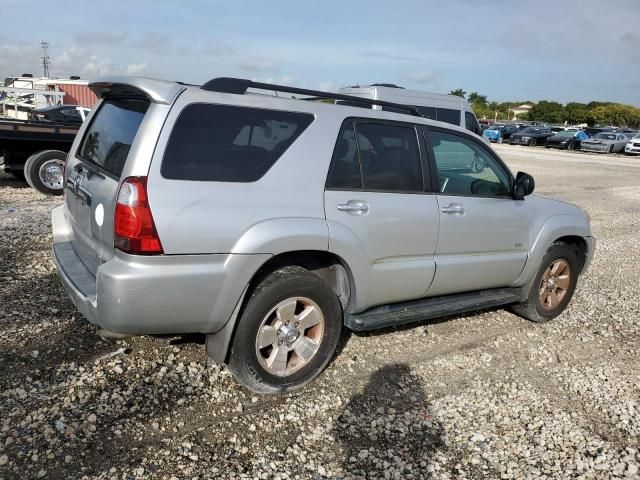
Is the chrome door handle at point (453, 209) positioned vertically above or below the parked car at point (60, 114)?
above

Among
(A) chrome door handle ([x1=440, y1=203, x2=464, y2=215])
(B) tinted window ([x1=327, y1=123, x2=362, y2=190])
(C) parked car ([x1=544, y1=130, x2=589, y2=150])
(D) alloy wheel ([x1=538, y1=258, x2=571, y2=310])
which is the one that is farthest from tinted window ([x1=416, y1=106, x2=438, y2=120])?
(C) parked car ([x1=544, y1=130, x2=589, y2=150])

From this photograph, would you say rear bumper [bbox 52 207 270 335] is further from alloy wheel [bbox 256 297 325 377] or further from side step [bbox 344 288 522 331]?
side step [bbox 344 288 522 331]

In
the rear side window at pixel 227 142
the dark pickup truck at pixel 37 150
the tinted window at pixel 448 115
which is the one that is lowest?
the dark pickup truck at pixel 37 150

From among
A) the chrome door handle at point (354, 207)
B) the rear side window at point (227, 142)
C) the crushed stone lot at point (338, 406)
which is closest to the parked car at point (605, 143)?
the crushed stone lot at point (338, 406)

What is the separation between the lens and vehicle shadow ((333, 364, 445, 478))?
9.60 ft

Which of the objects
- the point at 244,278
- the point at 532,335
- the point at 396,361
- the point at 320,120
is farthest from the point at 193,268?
the point at 532,335

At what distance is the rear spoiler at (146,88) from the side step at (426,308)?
1.81m

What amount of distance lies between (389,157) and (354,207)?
54 centimetres

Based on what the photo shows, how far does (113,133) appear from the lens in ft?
11.3

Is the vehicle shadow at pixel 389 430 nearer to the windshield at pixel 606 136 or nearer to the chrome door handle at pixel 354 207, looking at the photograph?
the chrome door handle at pixel 354 207

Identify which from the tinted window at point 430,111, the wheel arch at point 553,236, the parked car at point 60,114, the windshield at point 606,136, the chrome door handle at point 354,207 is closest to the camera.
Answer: the chrome door handle at point 354,207

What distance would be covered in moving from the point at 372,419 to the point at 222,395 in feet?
3.11

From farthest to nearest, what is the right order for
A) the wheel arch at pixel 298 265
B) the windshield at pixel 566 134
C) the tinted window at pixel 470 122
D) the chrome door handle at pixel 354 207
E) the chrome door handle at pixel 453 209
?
the windshield at pixel 566 134 < the tinted window at pixel 470 122 < the chrome door handle at pixel 453 209 < the chrome door handle at pixel 354 207 < the wheel arch at pixel 298 265

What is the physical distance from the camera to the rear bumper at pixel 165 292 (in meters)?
2.88
